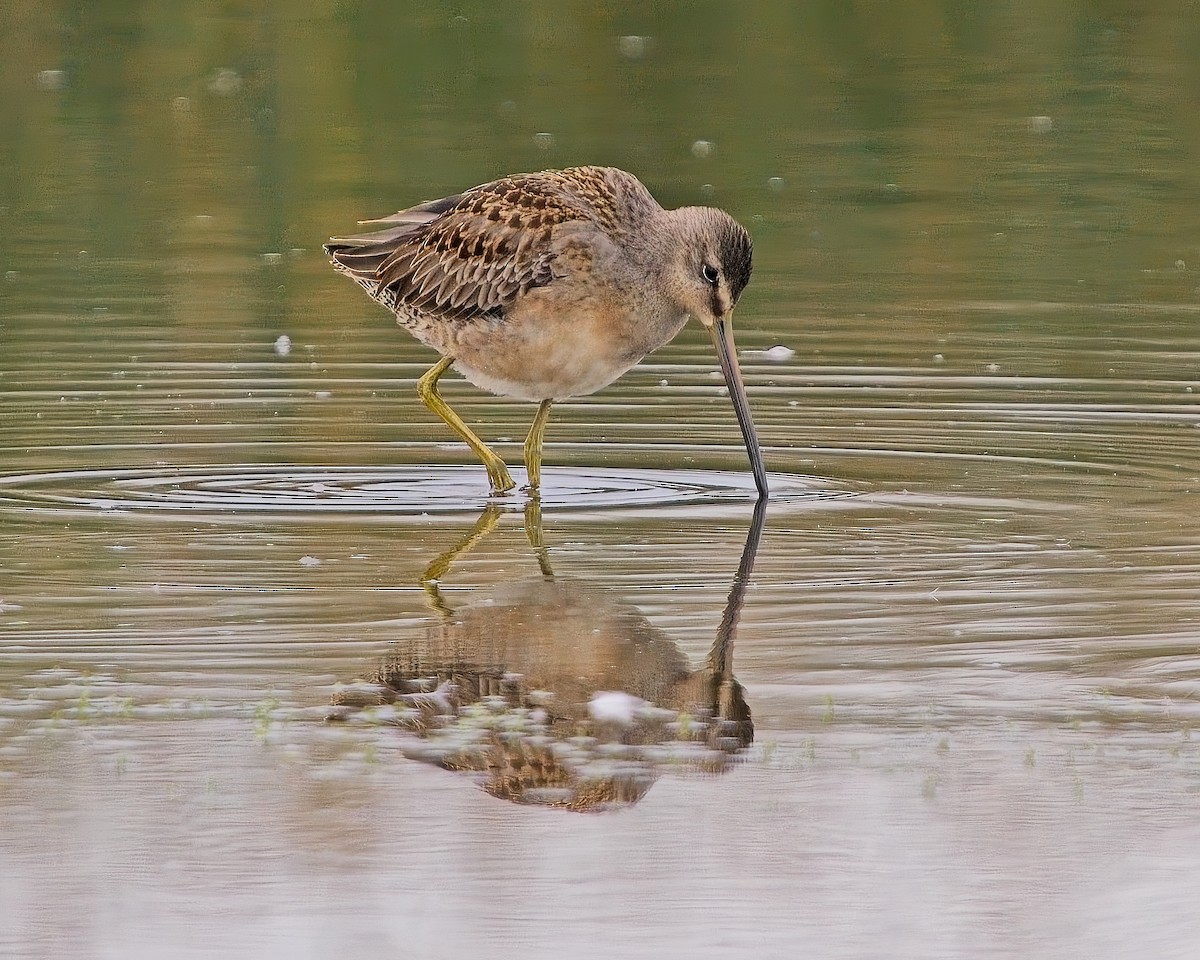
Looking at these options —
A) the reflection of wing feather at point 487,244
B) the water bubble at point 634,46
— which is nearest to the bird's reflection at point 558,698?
the reflection of wing feather at point 487,244

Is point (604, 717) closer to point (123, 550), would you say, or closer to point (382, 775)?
point (382, 775)

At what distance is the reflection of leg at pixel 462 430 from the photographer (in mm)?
9195

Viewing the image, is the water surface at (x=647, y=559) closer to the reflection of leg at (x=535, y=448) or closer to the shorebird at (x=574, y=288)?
the reflection of leg at (x=535, y=448)

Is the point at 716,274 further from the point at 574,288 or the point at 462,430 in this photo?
the point at 462,430

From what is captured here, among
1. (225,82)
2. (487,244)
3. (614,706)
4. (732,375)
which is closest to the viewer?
(614,706)

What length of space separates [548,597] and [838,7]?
1984cm

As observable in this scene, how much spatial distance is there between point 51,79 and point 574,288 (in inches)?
566

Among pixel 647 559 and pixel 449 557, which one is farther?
pixel 449 557

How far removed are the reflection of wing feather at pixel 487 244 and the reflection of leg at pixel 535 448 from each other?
1.59 feet

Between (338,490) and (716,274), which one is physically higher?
(716,274)

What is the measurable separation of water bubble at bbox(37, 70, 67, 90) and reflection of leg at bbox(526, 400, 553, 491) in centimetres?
1357

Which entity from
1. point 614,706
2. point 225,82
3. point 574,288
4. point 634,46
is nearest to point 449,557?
point 574,288

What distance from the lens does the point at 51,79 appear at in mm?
22172

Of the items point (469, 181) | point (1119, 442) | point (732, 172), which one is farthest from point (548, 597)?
point (732, 172)
